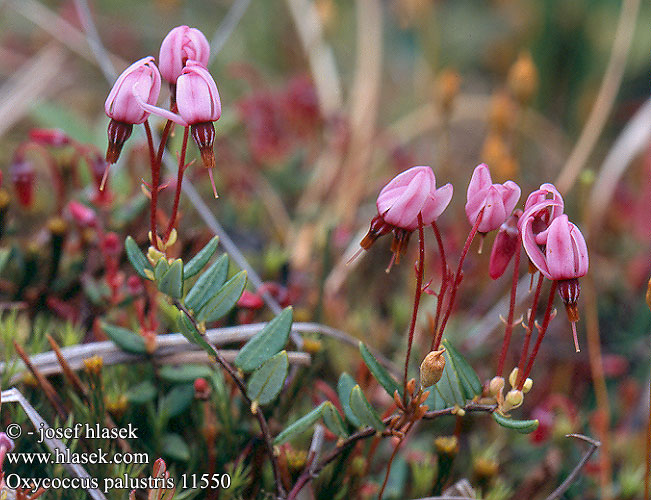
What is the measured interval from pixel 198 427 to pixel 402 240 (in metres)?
0.36

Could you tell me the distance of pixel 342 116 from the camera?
1603 mm

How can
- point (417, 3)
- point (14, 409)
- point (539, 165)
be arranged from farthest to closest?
1. point (539, 165)
2. point (417, 3)
3. point (14, 409)

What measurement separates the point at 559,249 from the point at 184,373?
432 mm

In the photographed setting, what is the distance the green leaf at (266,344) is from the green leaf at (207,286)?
6cm

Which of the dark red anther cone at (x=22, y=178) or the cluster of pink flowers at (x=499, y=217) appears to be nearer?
the cluster of pink flowers at (x=499, y=217)

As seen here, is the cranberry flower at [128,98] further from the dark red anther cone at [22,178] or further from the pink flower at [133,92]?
the dark red anther cone at [22,178]

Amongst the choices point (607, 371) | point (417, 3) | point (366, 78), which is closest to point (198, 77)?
point (607, 371)

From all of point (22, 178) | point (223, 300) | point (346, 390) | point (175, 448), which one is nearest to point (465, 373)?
point (346, 390)

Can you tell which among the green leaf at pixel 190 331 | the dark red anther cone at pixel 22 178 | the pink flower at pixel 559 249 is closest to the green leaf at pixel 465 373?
the pink flower at pixel 559 249

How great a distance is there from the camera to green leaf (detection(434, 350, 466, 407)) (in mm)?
584

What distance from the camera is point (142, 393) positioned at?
2.38 feet

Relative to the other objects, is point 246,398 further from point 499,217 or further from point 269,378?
point 499,217

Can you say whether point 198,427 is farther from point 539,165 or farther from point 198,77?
point 539,165

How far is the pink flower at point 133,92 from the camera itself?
53 cm
